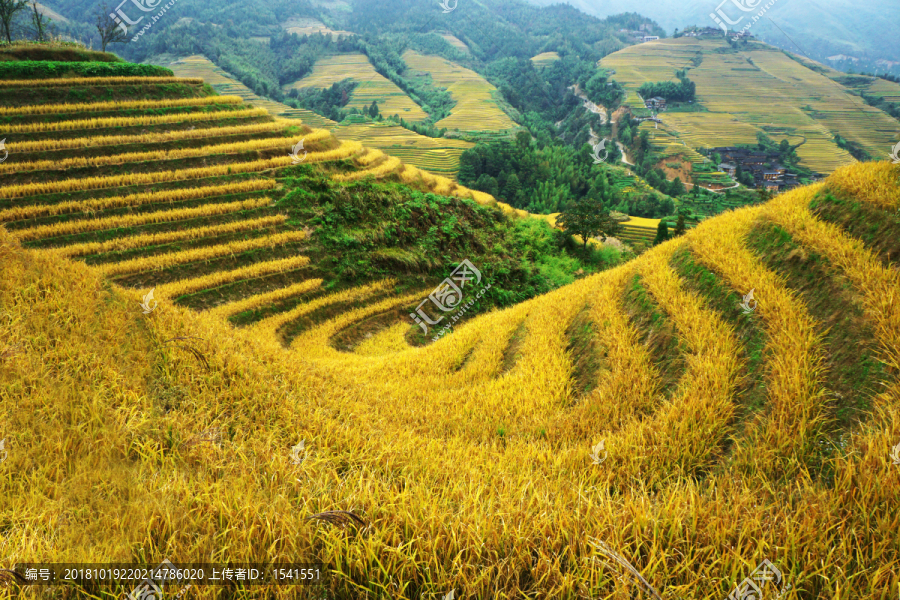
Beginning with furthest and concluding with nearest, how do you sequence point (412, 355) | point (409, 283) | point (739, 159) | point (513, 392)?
point (739, 159)
point (409, 283)
point (412, 355)
point (513, 392)

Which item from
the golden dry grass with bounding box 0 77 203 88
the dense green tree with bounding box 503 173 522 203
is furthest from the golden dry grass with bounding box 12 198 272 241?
the dense green tree with bounding box 503 173 522 203

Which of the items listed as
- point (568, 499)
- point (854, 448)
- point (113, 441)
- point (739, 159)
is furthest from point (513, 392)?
point (739, 159)

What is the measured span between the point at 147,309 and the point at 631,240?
1577 inches

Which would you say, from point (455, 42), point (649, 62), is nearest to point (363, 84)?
point (649, 62)

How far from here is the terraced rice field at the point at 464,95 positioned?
7744cm

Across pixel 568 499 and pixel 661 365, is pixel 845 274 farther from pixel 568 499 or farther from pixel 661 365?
pixel 568 499

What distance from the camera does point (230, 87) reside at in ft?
248

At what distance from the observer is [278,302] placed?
13008 mm

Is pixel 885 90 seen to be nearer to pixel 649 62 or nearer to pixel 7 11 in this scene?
pixel 649 62

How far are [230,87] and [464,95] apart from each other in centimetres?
4922

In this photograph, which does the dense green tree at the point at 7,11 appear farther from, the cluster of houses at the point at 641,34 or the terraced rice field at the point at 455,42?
the cluster of houses at the point at 641,34

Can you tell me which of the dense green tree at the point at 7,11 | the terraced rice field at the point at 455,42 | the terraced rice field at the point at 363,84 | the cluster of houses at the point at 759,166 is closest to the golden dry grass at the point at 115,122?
the dense green tree at the point at 7,11

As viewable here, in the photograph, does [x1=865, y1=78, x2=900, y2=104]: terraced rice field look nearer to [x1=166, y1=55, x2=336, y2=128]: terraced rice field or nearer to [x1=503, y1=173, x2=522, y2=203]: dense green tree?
[x1=503, y1=173, x2=522, y2=203]: dense green tree

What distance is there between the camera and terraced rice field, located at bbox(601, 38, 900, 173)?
70.4m
